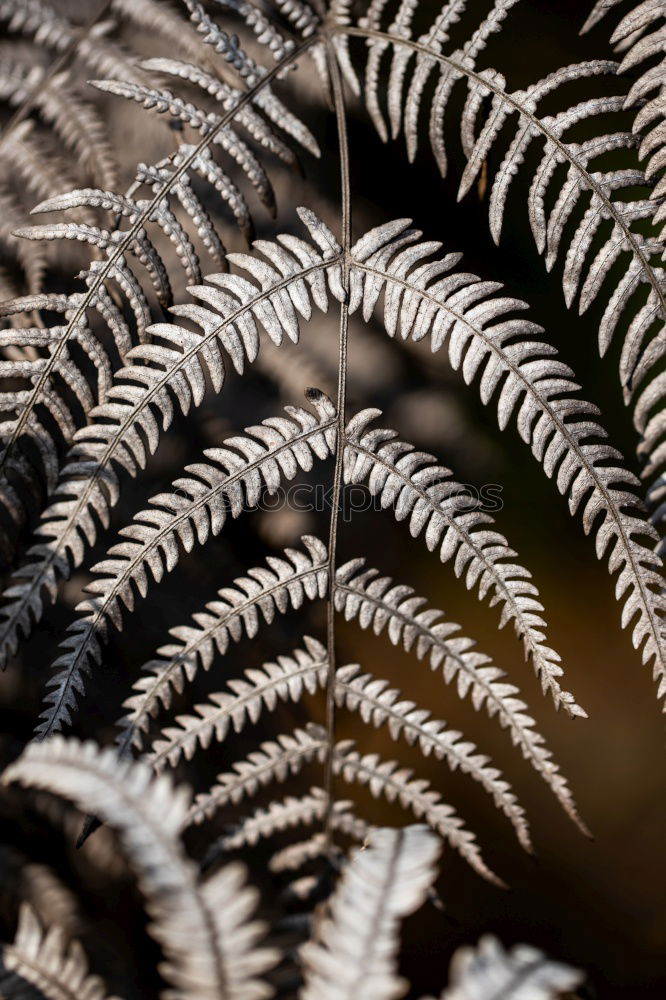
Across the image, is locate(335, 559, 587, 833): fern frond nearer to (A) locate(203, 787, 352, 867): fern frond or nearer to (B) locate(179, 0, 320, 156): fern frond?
(A) locate(203, 787, 352, 867): fern frond

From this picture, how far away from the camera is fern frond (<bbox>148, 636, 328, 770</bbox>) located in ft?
2.88

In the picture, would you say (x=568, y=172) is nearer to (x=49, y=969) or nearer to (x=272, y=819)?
(x=272, y=819)

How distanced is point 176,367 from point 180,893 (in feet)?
1.87

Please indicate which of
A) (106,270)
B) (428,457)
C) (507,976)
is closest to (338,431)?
(428,457)

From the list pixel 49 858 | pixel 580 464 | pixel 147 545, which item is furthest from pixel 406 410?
pixel 49 858

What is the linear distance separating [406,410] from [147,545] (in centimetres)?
54

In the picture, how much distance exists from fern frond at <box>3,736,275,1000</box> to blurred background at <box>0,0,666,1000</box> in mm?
701

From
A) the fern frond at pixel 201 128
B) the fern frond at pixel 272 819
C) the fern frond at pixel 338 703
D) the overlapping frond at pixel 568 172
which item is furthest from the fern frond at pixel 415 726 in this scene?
the fern frond at pixel 201 128

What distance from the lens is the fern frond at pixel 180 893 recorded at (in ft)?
1.67

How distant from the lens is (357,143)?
109cm

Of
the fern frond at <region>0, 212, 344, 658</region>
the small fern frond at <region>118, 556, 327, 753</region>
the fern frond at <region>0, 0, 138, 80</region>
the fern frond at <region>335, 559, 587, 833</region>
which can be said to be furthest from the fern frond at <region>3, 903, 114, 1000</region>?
the fern frond at <region>0, 0, 138, 80</region>

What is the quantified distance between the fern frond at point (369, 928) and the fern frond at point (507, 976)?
48 millimetres

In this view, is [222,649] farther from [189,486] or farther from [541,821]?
[541,821]

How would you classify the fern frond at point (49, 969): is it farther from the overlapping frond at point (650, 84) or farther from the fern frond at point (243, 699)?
the overlapping frond at point (650, 84)
